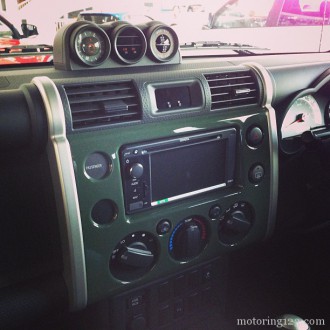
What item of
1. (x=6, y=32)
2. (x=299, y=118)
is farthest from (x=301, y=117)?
(x=6, y=32)

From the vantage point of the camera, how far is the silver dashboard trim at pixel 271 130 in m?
1.51

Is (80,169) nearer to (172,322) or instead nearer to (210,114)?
(210,114)

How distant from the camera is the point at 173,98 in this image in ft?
4.39

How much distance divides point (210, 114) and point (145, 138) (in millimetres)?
267

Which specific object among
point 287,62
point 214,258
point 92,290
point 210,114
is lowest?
point 214,258

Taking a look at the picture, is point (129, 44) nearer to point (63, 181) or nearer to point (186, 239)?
point (63, 181)

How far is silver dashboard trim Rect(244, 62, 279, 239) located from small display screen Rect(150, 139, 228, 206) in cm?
22

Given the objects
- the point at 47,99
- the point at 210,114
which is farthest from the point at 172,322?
the point at 47,99

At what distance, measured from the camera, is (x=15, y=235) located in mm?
1268

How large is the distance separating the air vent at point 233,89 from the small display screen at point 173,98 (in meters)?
0.10

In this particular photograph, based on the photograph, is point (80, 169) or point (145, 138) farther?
point (145, 138)

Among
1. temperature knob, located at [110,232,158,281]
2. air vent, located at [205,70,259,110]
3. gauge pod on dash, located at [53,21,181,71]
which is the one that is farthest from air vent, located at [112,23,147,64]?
temperature knob, located at [110,232,158,281]

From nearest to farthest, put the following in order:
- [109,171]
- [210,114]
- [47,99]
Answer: [47,99]
[109,171]
[210,114]

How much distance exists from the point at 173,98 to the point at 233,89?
0.79 ft
